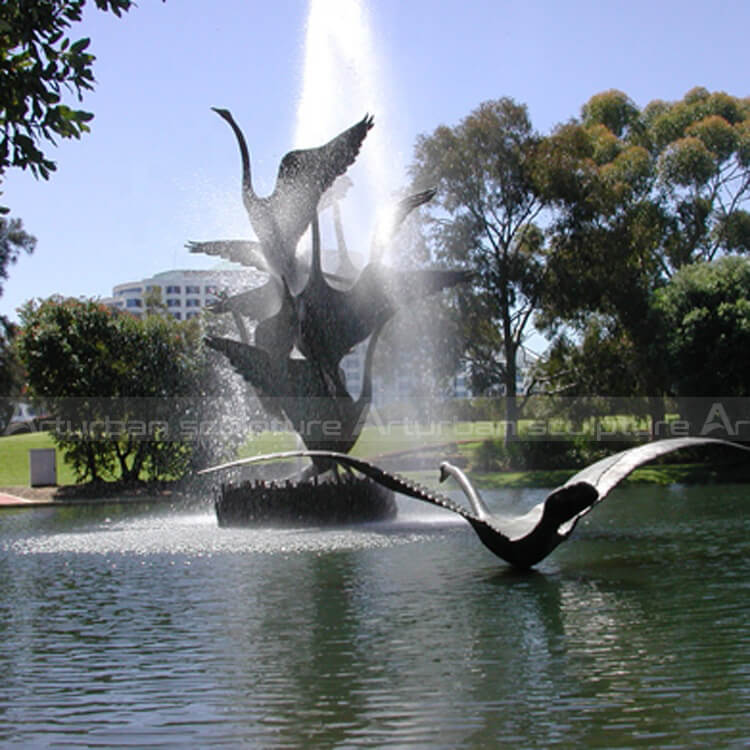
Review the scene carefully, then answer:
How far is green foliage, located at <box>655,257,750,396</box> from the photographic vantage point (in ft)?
126

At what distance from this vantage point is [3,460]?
146 ft

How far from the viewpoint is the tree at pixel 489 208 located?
4119cm

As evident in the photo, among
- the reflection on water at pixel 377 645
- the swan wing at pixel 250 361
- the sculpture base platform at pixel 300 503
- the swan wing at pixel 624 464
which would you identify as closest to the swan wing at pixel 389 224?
the swan wing at pixel 250 361

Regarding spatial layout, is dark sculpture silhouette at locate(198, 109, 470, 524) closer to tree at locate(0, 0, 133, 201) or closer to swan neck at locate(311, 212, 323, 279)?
swan neck at locate(311, 212, 323, 279)

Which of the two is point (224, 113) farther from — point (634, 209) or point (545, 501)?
point (634, 209)

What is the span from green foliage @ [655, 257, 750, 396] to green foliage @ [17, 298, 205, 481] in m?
18.4

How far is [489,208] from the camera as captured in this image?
138 ft

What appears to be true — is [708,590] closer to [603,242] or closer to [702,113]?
[603,242]

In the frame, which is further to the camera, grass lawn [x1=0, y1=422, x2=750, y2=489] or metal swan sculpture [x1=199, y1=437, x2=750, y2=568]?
grass lawn [x1=0, y1=422, x2=750, y2=489]

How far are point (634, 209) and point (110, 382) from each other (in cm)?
2284

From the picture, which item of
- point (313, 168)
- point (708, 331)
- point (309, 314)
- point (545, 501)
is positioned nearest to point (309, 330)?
point (309, 314)

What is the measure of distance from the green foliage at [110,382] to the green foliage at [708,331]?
726 inches

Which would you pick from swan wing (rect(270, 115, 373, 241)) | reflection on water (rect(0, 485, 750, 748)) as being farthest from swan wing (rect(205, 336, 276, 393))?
reflection on water (rect(0, 485, 750, 748))

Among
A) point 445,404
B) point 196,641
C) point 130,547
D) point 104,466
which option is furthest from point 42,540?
point 445,404
